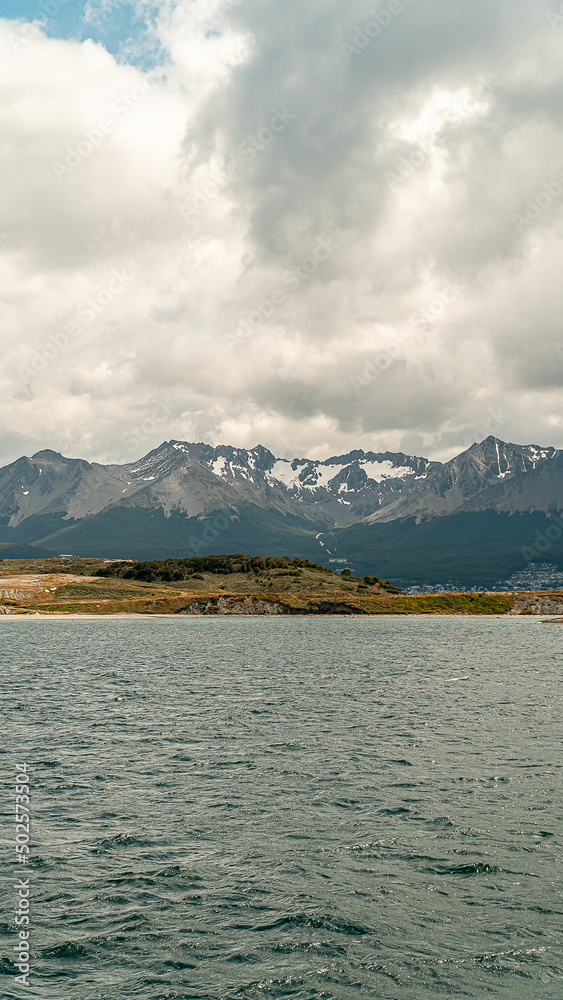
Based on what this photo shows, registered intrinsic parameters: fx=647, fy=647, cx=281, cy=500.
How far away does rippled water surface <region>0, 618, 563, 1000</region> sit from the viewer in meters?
19.8

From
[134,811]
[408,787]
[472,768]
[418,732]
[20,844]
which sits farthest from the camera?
[418,732]

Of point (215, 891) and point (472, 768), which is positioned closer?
point (215, 891)

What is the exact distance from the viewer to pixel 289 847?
1130 inches

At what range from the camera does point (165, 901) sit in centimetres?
2389

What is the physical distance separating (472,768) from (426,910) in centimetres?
1879

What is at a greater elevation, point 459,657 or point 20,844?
point 20,844

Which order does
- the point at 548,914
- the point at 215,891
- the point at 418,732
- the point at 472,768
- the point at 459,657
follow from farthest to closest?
the point at 459,657
the point at 418,732
the point at 472,768
the point at 215,891
the point at 548,914

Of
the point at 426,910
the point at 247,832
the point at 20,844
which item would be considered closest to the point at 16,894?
the point at 20,844

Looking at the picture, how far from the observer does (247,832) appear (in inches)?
1191

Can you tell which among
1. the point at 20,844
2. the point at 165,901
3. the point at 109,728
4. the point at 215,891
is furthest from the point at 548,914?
the point at 109,728

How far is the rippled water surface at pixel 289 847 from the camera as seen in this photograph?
19781 millimetres

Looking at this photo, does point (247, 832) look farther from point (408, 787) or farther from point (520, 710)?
point (520, 710)

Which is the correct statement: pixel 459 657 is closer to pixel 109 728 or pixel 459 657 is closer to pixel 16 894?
pixel 109 728

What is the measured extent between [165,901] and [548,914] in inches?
544
